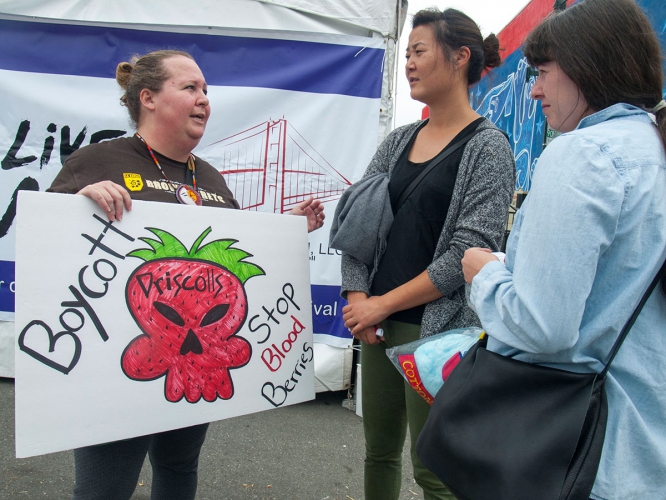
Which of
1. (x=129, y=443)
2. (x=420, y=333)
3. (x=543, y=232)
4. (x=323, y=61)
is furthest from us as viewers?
(x=323, y=61)

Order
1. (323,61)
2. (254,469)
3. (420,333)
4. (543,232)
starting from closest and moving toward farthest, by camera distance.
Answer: (543,232), (420,333), (254,469), (323,61)

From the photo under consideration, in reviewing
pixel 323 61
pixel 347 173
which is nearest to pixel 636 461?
pixel 347 173

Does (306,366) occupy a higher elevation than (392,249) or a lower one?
lower

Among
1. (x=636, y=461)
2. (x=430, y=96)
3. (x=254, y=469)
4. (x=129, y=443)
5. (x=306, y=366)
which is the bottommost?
A: (x=254, y=469)

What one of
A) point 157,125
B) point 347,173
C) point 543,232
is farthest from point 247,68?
point 543,232

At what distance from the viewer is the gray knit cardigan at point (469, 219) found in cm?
145

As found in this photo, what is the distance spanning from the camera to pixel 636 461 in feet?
2.77

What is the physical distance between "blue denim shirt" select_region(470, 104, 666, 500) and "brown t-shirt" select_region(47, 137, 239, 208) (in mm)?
1042

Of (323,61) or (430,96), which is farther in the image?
(323,61)

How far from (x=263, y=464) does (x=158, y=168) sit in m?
1.73

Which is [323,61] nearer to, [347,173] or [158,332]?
[347,173]

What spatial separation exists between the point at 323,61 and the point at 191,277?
2.27m

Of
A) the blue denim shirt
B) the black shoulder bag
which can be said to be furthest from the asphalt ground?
the blue denim shirt

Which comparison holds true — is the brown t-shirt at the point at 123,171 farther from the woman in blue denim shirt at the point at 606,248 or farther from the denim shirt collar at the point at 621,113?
the denim shirt collar at the point at 621,113
